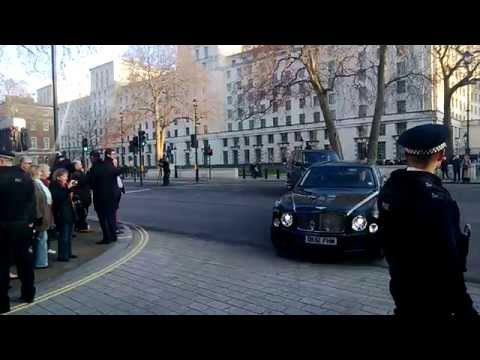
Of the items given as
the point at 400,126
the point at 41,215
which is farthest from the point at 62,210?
the point at 400,126

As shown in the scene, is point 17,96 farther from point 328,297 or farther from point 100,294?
point 328,297

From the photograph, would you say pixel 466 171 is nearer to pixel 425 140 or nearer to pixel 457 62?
pixel 457 62

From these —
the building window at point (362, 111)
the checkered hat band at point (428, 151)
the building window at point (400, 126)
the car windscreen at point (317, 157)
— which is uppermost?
the building window at point (362, 111)

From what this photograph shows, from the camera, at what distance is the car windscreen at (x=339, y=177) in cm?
768

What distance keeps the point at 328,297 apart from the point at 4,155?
4256mm

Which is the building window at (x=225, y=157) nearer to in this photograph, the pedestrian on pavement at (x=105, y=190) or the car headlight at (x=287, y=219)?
the pedestrian on pavement at (x=105, y=190)

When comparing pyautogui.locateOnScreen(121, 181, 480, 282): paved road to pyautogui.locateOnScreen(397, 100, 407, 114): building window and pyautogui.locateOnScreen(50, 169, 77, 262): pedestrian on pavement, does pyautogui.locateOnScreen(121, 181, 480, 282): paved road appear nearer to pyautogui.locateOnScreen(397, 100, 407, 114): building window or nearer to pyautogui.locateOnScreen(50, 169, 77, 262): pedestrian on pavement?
pyautogui.locateOnScreen(50, 169, 77, 262): pedestrian on pavement

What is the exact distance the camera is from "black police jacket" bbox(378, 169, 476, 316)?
208 centimetres

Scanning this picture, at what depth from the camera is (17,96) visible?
16062 millimetres

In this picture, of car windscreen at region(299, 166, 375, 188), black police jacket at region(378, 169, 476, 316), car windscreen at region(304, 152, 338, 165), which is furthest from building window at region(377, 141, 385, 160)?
black police jacket at region(378, 169, 476, 316)

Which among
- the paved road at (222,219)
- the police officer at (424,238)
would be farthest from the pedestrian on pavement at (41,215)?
the police officer at (424,238)

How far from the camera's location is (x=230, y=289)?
5.33 meters
